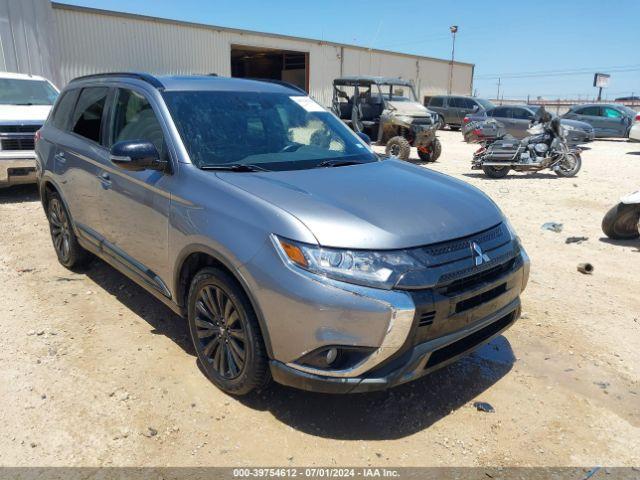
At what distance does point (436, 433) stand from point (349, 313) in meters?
0.98

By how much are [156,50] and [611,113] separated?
62.1 feet

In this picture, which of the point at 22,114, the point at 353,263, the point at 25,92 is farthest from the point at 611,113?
the point at 353,263

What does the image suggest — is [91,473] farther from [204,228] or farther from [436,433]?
[436,433]

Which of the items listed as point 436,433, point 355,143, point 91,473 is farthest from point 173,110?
point 436,433

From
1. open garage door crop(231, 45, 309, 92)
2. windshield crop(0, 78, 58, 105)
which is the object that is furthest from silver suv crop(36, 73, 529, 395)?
open garage door crop(231, 45, 309, 92)

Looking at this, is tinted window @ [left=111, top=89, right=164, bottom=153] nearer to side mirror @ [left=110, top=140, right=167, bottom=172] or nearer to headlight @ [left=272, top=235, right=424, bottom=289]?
side mirror @ [left=110, top=140, right=167, bottom=172]

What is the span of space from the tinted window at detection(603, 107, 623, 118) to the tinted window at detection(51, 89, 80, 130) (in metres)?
21.7

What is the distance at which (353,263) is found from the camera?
240 centimetres

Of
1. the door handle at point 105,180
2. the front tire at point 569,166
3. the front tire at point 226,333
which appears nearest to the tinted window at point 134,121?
the door handle at point 105,180

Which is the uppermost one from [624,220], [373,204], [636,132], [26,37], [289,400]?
[26,37]

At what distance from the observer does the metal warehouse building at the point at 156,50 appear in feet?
49.2

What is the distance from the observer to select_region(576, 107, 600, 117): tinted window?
69.2 feet

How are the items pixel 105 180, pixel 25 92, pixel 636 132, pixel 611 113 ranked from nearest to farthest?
pixel 105 180 → pixel 25 92 → pixel 636 132 → pixel 611 113

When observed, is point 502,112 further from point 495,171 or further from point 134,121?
point 134,121
